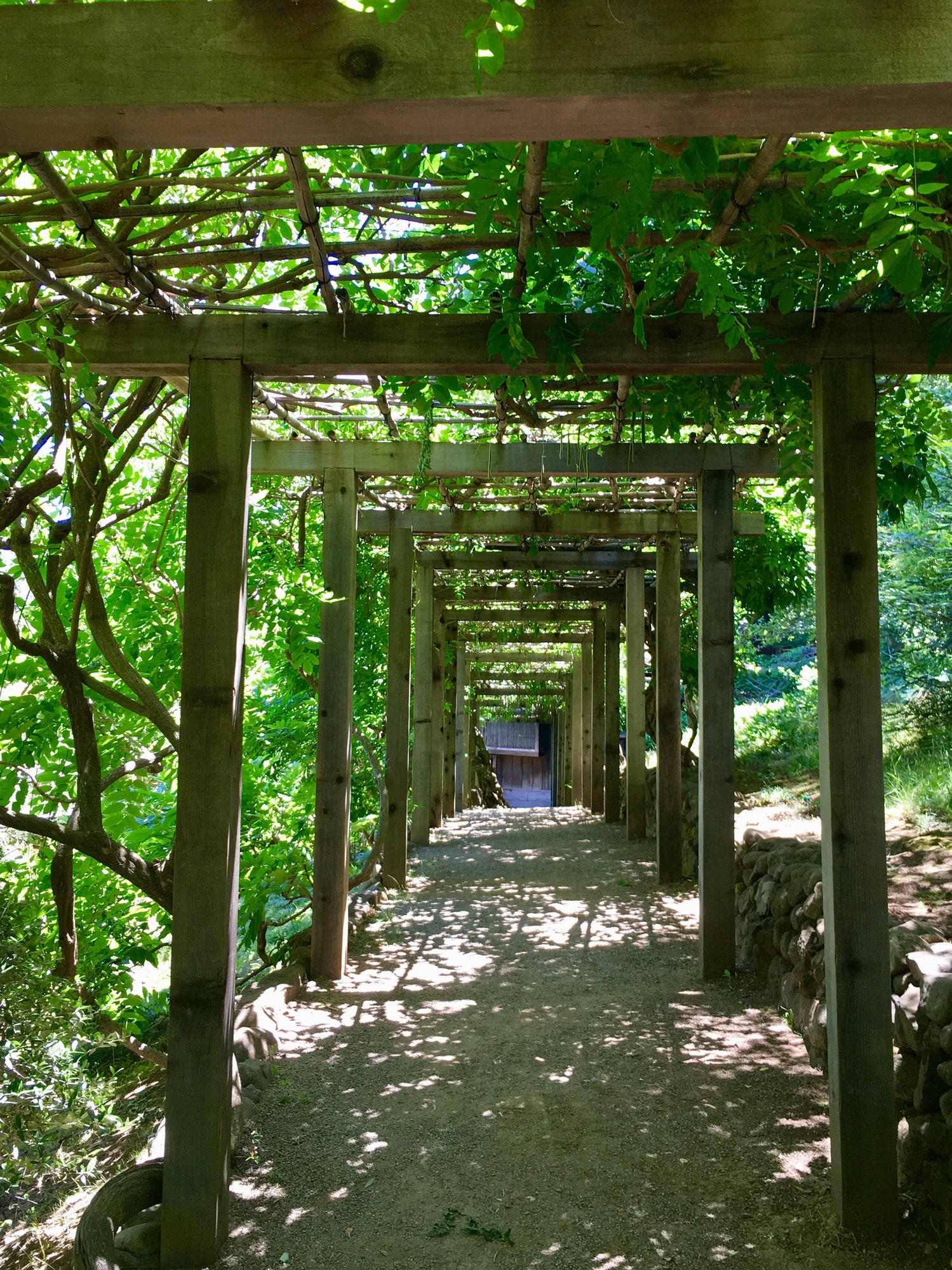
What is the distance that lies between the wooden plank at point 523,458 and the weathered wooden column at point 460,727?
9856 mm

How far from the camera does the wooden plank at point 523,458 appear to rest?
607 centimetres

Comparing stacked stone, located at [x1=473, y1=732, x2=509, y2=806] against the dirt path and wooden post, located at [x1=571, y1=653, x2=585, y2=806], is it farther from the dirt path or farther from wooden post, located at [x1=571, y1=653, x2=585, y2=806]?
the dirt path

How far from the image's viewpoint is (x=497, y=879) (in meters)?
9.31

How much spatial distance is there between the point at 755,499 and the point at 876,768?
19.7 feet

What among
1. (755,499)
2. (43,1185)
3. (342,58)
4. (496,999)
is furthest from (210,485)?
(755,499)

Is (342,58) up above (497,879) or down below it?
above

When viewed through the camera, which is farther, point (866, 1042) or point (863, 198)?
point (866, 1042)

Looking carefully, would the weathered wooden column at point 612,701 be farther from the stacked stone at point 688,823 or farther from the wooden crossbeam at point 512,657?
the wooden crossbeam at point 512,657

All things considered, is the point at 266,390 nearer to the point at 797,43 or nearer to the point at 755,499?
the point at 797,43

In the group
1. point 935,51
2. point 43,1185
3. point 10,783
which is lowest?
point 43,1185

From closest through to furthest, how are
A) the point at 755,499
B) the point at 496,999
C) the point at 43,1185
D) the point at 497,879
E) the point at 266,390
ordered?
the point at 43,1185 → the point at 266,390 → the point at 496,999 → the point at 755,499 → the point at 497,879

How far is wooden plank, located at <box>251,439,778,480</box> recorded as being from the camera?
19.9ft

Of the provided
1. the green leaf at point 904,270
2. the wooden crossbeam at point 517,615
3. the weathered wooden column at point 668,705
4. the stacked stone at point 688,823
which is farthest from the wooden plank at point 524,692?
the green leaf at point 904,270

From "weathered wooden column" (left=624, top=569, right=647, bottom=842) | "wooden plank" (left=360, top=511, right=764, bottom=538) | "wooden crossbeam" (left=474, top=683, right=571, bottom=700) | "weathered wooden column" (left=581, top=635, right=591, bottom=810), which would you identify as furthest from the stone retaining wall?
"wooden crossbeam" (left=474, top=683, right=571, bottom=700)
